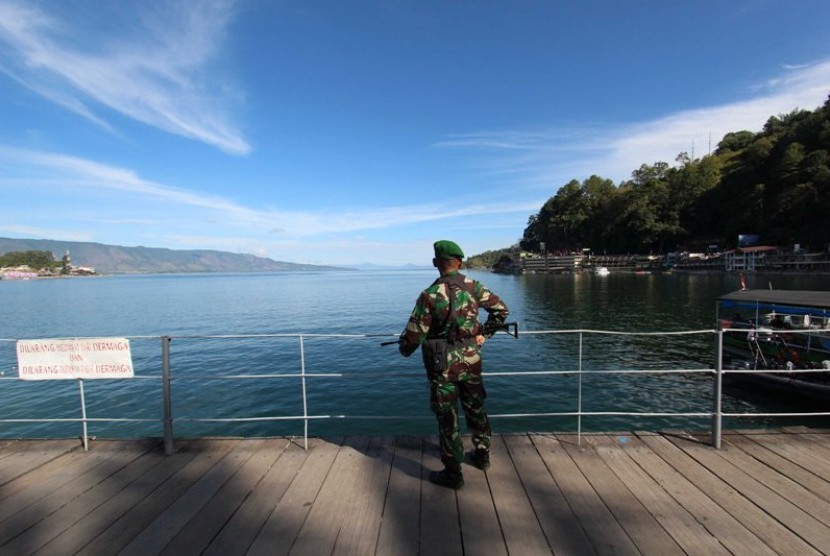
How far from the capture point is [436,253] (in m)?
3.90

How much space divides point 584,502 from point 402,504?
1572 millimetres

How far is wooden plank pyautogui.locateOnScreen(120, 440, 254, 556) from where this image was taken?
3047 mm

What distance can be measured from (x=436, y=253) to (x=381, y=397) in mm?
→ 12236

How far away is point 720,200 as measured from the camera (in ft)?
353

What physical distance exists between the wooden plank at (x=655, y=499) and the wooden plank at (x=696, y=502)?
0.14 feet

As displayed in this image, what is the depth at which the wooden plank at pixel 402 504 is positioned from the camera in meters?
2.97

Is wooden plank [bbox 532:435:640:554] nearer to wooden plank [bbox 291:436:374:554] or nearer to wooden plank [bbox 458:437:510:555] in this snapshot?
wooden plank [bbox 458:437:510:555]

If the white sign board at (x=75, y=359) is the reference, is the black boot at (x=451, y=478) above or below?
below

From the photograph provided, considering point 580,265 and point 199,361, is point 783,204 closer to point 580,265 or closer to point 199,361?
point 580,265

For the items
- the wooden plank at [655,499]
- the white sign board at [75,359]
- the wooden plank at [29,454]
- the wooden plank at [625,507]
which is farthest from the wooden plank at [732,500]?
the wooden plank at [29,454]

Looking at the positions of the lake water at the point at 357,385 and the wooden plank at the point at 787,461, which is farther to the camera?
the lake water at the point at 357,385

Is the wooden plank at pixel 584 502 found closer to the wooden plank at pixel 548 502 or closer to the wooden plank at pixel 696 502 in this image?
the wooden plank at pixel 548 502

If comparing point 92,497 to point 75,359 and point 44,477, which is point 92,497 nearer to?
point 44,477

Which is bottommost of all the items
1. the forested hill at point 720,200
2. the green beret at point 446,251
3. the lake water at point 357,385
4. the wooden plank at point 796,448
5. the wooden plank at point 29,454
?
the lake water at point 357,385
